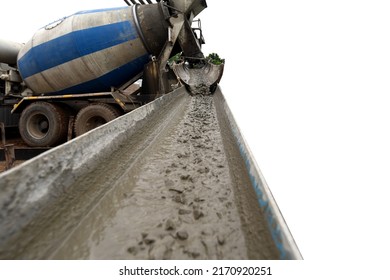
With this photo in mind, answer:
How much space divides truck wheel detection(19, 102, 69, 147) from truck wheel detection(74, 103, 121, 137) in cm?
49

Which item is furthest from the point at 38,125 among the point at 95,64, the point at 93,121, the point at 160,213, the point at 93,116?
the point at 160,213

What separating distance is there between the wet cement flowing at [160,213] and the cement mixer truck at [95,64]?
3.38m

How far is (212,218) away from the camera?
1.27 meters

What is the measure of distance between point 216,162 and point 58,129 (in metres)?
4.91

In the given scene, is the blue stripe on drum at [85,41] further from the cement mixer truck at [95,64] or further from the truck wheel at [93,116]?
the truck wheel at [93,116]

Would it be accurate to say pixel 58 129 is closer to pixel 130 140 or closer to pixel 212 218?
→ pixel 130 140

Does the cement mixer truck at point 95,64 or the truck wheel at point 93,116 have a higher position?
the cement mixer truck at point 95,64

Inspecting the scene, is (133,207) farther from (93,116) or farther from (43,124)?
(43,124)

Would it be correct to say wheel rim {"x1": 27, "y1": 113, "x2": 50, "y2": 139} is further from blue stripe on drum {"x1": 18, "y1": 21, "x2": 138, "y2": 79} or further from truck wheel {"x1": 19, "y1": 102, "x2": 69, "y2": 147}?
blue stripe on drum {"x1": 18, "y1": 21, "x2": 138, "y2": 79}

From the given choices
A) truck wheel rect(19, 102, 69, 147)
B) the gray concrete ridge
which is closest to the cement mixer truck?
truck wheel rect(19, 102, 69, 147)

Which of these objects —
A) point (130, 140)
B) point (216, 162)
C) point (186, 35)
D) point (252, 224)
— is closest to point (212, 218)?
point (252, 224)

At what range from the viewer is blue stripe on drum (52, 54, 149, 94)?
502cm

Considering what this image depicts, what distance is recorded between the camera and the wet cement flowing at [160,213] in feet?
3.37

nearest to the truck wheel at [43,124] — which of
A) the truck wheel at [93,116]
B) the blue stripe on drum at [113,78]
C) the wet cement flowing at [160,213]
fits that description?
the truck wheel at [93,116]
